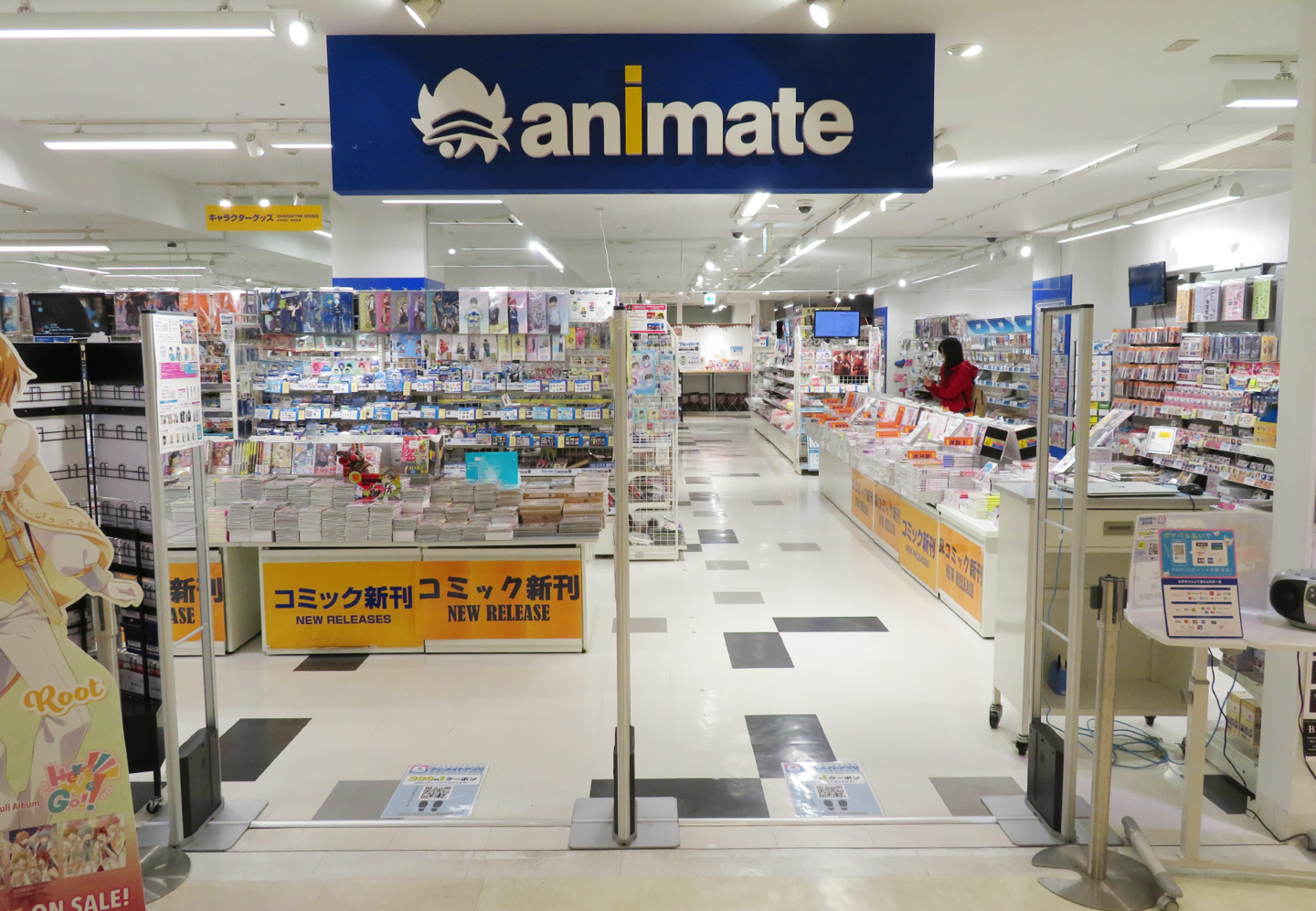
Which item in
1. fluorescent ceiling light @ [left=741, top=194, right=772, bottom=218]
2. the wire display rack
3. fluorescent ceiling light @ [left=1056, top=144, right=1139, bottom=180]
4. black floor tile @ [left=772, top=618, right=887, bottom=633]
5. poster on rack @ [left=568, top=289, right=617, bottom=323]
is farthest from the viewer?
fluorescent ceiling light @ [left=741, top=194, right=772, bottom=218]

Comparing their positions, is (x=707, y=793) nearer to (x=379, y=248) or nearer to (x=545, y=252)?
(x=379, y=248)

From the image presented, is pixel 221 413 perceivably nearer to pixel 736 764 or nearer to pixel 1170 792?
pixel 736 764

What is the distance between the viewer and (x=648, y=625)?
18.2ft

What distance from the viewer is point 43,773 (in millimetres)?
2438

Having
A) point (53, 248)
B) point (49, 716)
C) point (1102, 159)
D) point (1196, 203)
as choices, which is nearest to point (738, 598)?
point (49, 716)

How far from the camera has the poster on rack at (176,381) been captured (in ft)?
9.50

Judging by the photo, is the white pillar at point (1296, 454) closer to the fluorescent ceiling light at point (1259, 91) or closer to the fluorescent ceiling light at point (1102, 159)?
the fluorescent ceiling light at point (1259, 91)

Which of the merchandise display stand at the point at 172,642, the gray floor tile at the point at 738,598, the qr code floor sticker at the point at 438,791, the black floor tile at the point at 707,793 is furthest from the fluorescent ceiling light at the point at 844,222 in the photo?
the merchandise display stand at the point at 172,642

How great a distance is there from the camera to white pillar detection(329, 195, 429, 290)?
9570mm

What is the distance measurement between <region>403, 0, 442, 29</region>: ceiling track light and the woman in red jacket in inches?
272

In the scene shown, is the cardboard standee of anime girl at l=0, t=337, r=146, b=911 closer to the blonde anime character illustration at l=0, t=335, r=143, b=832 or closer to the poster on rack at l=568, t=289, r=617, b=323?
the blonde anime character illustration at l=0, t=335, r=143, b=832

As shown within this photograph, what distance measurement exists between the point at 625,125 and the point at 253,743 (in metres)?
3.18

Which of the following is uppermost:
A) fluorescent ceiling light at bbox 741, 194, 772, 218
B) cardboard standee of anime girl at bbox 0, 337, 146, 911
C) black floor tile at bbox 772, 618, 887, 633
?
fluorescent ceiling light at bbox 741, 194, 772, 218

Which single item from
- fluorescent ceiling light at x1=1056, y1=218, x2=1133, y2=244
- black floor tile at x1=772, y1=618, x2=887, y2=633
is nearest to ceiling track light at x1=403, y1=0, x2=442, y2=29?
black floor tile at x1=772, y1=618, x2=887, y2=633
